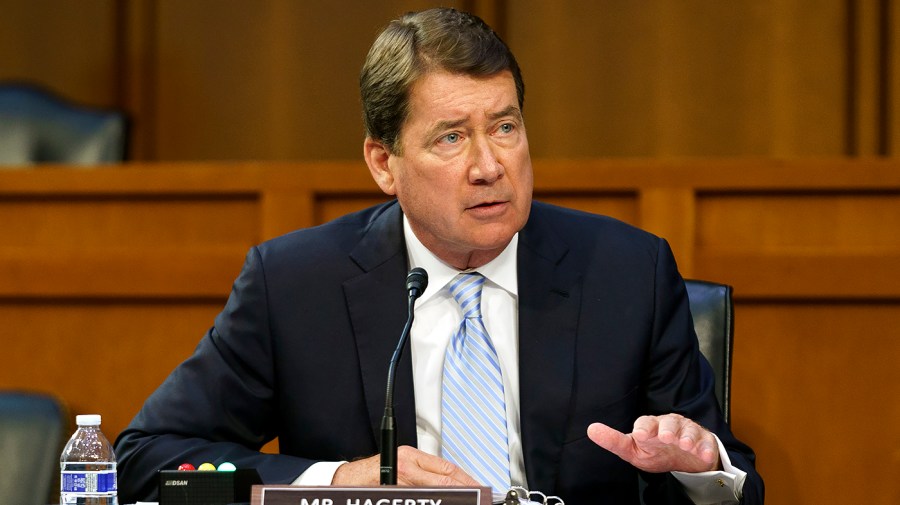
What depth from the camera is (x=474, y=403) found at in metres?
2.05

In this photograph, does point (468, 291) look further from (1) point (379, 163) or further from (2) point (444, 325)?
(1) point (379, 163)

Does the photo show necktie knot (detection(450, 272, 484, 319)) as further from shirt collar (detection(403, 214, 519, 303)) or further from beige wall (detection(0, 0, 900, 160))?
beige wall (detection(0, 0, 900, 160))

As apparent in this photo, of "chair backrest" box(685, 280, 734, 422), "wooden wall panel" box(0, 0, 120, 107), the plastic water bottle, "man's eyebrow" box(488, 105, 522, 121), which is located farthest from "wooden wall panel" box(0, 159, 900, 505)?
Result: "wooden wall panel" box(0, 0, 120, 107)

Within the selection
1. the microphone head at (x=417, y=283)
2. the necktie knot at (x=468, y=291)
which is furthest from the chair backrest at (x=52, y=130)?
the microphone head at (x=417, y=283)

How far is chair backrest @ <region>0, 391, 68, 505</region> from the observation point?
6.77 ft

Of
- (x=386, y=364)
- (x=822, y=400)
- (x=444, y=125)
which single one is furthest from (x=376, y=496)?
(x=822, y=400)

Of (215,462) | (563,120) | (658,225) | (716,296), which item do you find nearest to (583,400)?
(716,296)

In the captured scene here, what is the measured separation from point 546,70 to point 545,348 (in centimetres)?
310

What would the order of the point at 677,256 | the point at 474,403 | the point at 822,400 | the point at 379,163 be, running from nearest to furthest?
the point at 474,403, the point at 379,163, the point at 822,400, the point at 677,256

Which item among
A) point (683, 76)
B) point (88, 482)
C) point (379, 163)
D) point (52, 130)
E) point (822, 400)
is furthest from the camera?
point (683, 76)

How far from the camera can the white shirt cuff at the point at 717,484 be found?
1.80 metres

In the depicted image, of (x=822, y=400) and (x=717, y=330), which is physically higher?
(x=717, y=330)

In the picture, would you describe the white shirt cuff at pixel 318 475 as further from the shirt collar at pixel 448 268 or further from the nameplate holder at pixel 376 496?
the shirt collar at pixel 448 268

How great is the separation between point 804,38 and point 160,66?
106 inches
